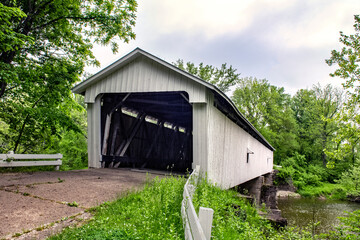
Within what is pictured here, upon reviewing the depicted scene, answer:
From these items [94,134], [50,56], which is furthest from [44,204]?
[50,56]

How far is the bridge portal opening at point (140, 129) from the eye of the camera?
844cm

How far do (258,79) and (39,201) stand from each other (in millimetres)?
31961

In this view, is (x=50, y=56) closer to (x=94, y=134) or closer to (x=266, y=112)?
(x=94, y=134)

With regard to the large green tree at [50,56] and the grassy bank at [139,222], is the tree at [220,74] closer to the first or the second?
the large green tree at [50,56]

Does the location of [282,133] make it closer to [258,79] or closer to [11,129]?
[258,79]

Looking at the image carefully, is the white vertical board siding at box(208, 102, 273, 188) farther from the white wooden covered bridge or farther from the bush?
the bush

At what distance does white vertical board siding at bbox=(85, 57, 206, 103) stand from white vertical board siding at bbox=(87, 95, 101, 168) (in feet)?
0.96

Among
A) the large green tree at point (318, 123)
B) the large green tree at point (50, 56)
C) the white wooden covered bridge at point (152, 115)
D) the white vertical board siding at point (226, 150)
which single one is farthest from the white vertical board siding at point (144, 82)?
the large green tree at point (318, 123)

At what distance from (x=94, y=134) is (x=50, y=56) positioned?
3.73 metres

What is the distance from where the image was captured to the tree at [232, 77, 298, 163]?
29688 millimetres

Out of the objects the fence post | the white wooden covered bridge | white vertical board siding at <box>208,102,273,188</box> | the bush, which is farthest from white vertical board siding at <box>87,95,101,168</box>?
the bush

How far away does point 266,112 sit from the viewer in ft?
99.9

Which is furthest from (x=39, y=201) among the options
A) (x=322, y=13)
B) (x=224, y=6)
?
(x=322, y=13)

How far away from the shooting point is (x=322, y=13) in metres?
10.9
